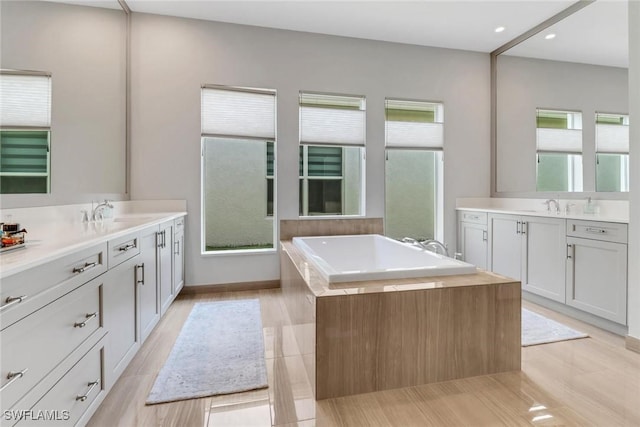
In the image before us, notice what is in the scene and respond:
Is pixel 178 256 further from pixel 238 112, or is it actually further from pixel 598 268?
pixel 598 268

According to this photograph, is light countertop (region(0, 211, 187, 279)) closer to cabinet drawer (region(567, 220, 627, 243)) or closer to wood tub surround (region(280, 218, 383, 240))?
wood tub surround (region(280, 218, 383, 240))

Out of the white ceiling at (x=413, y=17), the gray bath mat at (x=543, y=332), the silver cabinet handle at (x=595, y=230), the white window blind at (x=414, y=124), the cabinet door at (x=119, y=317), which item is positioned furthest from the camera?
the white window blind at (x=414, y=124)

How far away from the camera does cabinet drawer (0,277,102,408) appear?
89cm

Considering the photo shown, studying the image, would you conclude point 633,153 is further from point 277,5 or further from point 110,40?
point 110,40

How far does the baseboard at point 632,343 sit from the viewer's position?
206 centimetres

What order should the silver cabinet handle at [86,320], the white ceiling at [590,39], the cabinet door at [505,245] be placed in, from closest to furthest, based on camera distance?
1. the silver cabinet handle at [86,320]
2. the white ceiling at [590,39]
3. the cabinet door at [505,245]

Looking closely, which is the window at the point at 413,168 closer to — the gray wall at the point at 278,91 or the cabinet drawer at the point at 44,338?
the gray wall at the point at 278,91

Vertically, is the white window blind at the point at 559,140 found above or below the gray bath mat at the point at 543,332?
above

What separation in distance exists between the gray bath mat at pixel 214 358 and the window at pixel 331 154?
1444 millimetres

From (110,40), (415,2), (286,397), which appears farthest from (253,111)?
(286,397)

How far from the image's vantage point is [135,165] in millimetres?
3123

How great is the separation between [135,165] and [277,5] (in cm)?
206

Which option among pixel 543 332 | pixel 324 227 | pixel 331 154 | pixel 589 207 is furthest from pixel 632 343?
pixel 331 154

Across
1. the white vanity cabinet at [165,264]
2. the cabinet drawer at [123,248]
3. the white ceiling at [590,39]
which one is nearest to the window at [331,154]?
the white vanity cabinet at [165,264]
